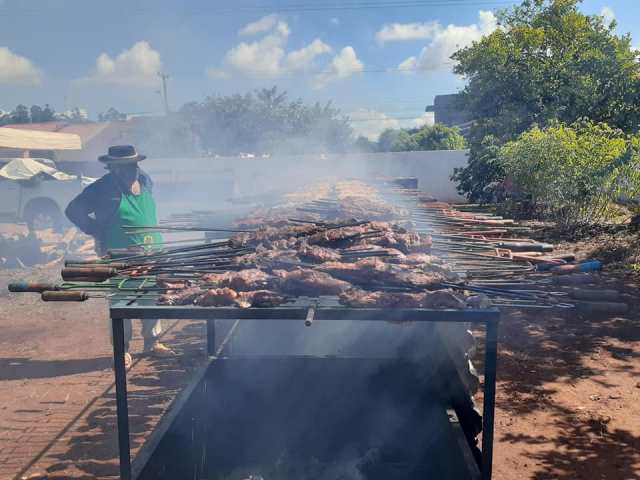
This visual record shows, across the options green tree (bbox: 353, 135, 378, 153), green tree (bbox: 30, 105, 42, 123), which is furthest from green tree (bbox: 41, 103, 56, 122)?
green tree (bbox: 353, 135, 378, 153)

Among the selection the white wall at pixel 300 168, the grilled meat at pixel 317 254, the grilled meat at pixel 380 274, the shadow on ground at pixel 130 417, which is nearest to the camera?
the grilled meat at pixel 380 274

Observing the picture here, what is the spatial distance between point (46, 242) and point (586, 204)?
44.3 feet

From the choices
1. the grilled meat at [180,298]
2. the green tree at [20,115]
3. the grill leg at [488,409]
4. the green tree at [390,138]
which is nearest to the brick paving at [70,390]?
the grilled meat at [180,298]

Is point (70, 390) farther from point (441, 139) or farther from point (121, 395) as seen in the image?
point (441, 139)

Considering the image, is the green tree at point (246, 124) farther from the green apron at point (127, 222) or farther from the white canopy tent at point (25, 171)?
the green apron at point (127, 222)

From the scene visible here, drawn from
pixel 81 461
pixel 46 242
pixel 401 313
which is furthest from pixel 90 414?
pixel 46 242

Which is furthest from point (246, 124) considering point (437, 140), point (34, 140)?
point (34, 140)

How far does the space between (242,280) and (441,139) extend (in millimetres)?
31293

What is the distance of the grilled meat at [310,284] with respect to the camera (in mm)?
2768

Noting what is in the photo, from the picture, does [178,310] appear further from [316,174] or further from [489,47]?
[316,174]

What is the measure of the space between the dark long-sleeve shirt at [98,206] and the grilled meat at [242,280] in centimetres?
321

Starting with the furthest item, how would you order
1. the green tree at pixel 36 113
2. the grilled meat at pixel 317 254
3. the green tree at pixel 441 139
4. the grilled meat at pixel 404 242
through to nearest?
the green tree at pixel 36 113, the green tree at pixel 441 139, the grilled meat at pixel 404 242, the grilled meat at pixel 317 254

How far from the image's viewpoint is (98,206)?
18.9 ft

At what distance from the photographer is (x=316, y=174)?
75.2ft
